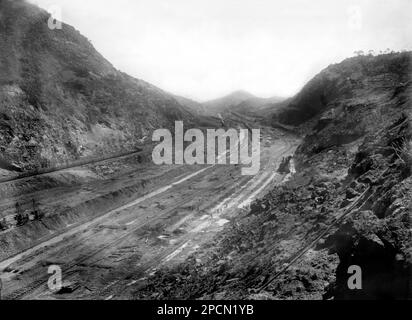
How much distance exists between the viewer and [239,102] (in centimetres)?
7556

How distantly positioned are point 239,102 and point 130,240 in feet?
201

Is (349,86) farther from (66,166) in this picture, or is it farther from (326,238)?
(326,238)

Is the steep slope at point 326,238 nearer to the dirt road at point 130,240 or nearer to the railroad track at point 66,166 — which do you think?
the dirt road at point 130,240

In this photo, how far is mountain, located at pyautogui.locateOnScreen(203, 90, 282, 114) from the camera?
67.1 meters

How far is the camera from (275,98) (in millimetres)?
77062

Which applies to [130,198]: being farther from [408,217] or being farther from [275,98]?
[275,98]

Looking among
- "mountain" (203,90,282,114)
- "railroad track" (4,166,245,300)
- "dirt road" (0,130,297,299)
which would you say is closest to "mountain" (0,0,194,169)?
"dirt road" (0,130,297,299)

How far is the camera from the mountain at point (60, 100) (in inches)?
1046

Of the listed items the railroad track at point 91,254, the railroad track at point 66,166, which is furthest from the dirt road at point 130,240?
the railroad track at point 66,166

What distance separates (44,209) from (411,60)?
38715mm

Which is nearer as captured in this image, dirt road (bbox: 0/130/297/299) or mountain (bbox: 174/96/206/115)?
dirt road (bbox: 0/130/297/299)

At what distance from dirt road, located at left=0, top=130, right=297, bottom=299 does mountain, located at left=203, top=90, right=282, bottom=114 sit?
41035 mm

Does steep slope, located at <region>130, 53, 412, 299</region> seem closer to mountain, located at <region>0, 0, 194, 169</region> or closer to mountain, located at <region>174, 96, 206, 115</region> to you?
mountain, located at <region>0, 0, 194, 169</region>
